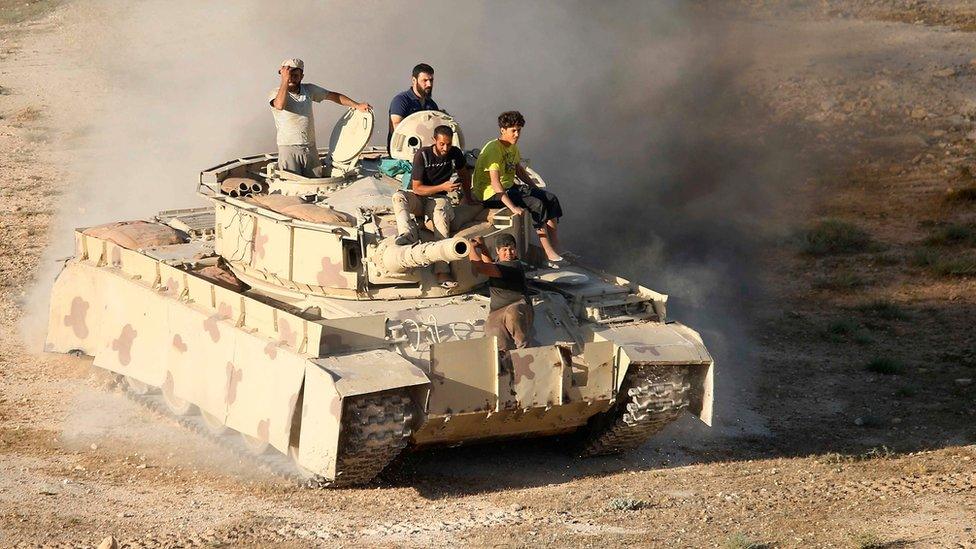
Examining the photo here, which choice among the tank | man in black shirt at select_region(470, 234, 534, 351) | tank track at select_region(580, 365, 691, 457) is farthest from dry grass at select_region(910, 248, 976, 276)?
man in black shirt at select_region(470, 234, 534, 351)

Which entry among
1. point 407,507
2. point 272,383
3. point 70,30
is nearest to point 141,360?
point 272,383

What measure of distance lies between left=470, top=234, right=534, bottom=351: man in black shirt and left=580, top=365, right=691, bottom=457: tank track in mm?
942

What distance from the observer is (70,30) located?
33.7m

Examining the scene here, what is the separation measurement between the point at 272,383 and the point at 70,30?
2335 centimetres

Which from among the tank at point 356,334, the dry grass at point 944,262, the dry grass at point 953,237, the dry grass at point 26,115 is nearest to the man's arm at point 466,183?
the tank at point 356,334

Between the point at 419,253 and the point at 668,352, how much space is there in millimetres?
2152

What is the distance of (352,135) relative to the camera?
50.2 ft

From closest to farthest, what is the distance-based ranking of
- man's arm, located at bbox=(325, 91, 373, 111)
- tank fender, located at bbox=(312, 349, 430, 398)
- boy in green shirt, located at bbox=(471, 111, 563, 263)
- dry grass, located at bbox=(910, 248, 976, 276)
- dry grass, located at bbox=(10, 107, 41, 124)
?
tank fender, located at bbox=(312, 349, 430, 398) → boy in green shirt, located at bbox=(471, 111, 563, 263) → man's arm, located at bbox=(325, 91, 373, 111) → dry grass, located at bbox=(910, 248, 976, 276) → dry grass, located at bbox=(10, 107, 41, 124)

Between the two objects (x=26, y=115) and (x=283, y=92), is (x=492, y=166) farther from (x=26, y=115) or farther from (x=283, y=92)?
(x=26, y=115)

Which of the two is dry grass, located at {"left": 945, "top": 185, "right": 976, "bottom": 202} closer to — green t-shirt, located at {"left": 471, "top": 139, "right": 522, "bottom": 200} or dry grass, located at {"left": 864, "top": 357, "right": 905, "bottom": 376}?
dry grass, located at {"left": 864, "top": 357, "right": 905, "bottom": 376}

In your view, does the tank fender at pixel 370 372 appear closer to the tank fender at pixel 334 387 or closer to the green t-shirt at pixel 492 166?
the tank fender at pixel 334 387

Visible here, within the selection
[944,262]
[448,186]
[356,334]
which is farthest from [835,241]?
[356,334]

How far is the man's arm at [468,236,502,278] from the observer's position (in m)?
12.3

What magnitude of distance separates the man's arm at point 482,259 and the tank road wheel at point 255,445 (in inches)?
94.3
